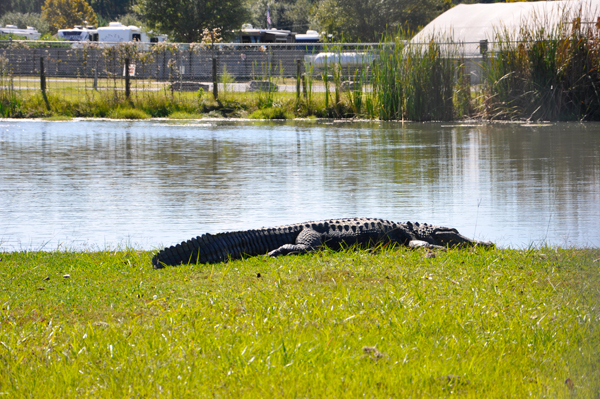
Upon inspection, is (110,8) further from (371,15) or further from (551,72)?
(551,72)

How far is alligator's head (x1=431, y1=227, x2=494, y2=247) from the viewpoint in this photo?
6250 millimetres

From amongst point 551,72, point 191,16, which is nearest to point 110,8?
point 191,16

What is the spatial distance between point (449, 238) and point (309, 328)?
109 inches

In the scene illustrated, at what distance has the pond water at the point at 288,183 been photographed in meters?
7.21

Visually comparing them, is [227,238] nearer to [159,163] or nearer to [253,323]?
[253,323]

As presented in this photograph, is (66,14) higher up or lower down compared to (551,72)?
higher up

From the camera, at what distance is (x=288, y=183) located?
32.3 ft

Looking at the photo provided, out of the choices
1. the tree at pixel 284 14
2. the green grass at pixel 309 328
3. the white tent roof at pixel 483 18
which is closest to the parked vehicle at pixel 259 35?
the white tent roof at pixel 483 18

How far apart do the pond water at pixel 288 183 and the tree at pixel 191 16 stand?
34423mm

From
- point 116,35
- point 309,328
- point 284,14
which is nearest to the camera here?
point 309,328

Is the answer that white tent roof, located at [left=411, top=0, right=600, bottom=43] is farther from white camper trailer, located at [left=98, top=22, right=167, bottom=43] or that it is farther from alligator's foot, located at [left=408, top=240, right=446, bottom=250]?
white camper trailer, located at [left=98, top=22, right=167, bottom=43]

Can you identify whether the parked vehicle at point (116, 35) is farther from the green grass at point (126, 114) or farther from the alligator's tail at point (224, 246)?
the alligator's tail at point (224, 246)

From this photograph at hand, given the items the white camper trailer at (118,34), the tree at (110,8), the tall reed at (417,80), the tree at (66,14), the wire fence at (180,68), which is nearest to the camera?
the tall reed at (417,80)

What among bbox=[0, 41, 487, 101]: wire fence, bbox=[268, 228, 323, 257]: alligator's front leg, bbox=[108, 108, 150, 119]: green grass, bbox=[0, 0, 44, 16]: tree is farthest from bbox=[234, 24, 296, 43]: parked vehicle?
bbox=[268, 228, 323, 257]: alligator's front leg
